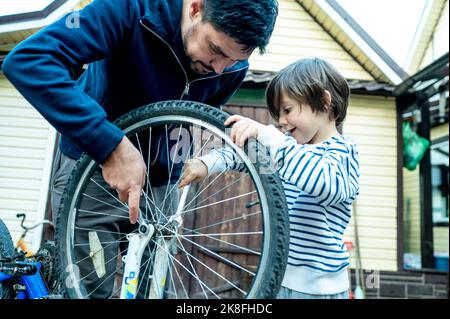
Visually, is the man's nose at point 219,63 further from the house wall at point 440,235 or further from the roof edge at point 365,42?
the house wall at point 440,235

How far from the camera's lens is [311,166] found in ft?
2.27

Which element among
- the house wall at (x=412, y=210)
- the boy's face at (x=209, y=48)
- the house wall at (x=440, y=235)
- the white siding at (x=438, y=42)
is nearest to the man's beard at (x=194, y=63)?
the boy's face at (x=209, y=48)

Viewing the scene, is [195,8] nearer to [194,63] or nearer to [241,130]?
[194,63]

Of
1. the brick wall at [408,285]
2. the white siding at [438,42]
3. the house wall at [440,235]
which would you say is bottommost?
the brick wall at [408,285]

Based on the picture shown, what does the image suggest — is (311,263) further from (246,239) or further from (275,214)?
(246,239)

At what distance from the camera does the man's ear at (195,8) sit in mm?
793

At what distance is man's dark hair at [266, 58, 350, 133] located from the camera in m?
0.86

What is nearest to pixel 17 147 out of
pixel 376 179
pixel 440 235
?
pixel 376 179

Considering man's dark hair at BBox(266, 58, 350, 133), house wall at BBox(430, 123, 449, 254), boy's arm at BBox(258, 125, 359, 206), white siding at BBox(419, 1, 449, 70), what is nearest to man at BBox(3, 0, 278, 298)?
man's dark hair at BBox(266, 58, 350, 133)

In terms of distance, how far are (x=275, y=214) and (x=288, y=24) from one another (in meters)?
2.73

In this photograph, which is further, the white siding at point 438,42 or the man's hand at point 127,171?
the white siding at point 438,42

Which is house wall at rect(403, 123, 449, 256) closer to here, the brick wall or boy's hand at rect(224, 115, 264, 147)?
the brick wall

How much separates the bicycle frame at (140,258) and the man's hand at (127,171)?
0.06m
